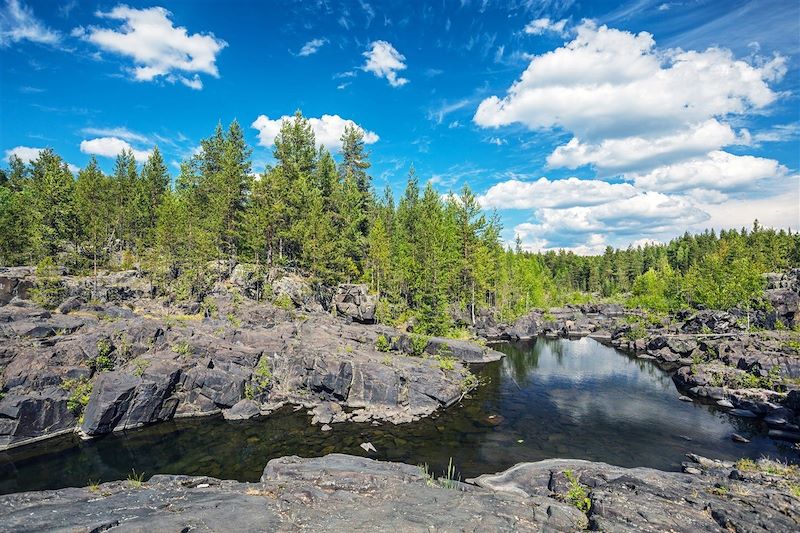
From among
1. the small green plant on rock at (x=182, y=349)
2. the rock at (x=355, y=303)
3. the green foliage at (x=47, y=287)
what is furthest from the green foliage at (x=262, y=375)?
the green foliage at (x=47, y=287)

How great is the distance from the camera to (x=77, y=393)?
3134cm

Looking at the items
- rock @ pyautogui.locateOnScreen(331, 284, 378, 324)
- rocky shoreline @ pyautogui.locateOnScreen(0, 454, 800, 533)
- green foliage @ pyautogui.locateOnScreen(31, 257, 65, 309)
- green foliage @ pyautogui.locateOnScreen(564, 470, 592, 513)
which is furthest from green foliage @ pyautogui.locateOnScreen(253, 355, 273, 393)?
green foliage @ pyautogui.locateOnScreen(31, 257, 65, 309)

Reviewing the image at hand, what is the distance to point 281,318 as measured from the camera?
171ft

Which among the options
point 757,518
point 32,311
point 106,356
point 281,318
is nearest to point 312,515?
point 757,518

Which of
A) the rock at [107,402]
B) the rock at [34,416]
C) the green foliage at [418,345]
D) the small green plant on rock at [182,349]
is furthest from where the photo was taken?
the green foliage at [418,345]

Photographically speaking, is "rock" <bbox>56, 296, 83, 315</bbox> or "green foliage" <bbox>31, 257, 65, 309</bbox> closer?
"rock" <bbox>56, 296, 83, 315</bbox>

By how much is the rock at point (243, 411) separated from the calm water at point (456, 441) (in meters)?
1.11

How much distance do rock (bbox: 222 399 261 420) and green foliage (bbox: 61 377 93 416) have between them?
10763 mm

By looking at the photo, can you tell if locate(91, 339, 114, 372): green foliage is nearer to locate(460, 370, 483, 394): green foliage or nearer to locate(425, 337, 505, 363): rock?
locate(460, 370, 483, 394): green foliage

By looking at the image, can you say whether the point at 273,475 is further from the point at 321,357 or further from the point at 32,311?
the point at 32,311

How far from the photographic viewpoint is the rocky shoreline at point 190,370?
30.5 metres

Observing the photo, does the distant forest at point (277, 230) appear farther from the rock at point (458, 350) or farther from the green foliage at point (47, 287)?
the rock at point (458, 350)

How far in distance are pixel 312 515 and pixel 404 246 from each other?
63818 mm

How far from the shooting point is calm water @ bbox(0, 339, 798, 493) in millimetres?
24969
